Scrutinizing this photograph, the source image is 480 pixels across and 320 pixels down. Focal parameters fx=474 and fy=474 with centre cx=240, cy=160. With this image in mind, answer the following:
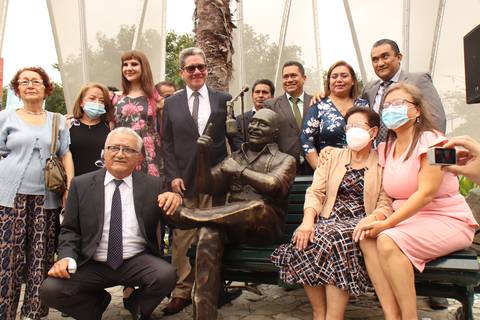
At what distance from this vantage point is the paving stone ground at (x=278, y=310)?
414cm

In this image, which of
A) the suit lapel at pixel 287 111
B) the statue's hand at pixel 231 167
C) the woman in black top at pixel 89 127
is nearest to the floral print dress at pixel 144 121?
the woman in black top at pixel 89 127

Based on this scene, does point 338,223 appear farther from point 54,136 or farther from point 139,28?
point 139,28

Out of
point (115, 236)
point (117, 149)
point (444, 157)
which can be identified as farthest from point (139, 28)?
point (444, 157)

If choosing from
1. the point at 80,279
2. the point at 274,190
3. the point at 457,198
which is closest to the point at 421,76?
the point at 457,198

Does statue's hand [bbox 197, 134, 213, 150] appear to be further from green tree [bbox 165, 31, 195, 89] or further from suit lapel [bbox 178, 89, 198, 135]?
green tree [bbox 165, 31, 195, 89]

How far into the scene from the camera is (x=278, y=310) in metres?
4.40

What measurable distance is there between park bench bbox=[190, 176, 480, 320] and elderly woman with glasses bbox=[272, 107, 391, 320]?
25 cm

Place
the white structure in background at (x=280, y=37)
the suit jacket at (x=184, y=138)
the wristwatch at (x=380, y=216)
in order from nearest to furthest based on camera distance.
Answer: the wristwatch at (x=380, y=216) < the suit jacket at (x=184, y=138) < the white structure in background at (x=280, y=37)

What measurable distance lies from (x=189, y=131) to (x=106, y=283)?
148 cm

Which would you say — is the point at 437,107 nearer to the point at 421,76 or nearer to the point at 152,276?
the point at 421,76

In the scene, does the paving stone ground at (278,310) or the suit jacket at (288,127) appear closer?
the paving stone ground at (278,310)

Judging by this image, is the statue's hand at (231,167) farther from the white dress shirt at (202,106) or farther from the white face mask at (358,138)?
the white face mask at (358,138)

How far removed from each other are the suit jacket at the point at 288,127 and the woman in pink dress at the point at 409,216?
127cm

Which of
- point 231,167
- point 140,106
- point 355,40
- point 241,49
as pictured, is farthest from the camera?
point 355,40
